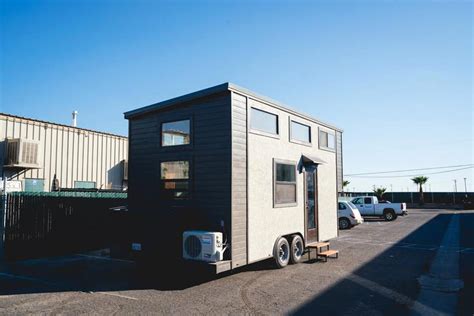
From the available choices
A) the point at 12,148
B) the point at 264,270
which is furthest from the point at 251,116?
the point at 12,148

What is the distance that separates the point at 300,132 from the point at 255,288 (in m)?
4.90

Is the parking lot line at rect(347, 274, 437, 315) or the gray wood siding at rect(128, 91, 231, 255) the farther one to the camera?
the gray wood siding at rect(128, 91, 231, 255)

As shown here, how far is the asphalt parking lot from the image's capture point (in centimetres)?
595

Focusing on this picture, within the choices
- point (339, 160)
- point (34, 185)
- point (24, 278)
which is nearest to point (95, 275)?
point (24, 278)

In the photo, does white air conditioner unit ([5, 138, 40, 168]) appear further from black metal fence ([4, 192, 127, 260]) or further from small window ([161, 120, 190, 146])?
small window ([161, 120, 190, 146])

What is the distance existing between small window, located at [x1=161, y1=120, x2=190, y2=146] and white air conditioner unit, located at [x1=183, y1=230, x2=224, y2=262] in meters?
2.27

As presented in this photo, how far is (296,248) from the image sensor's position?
986cm

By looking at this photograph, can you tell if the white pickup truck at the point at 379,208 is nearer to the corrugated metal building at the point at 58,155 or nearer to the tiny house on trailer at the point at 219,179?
the corrugated metal building at the point at 58,155

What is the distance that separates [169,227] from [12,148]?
36.2ft

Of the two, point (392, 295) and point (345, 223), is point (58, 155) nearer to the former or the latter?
point (345, 223)

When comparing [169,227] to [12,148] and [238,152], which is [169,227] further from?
[12,148]

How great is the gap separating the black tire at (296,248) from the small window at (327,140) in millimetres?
3269

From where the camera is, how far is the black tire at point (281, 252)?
8.84 metres

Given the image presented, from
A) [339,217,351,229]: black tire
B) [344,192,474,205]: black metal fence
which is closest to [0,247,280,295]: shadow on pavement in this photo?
[339,217,351,229]: black tire
